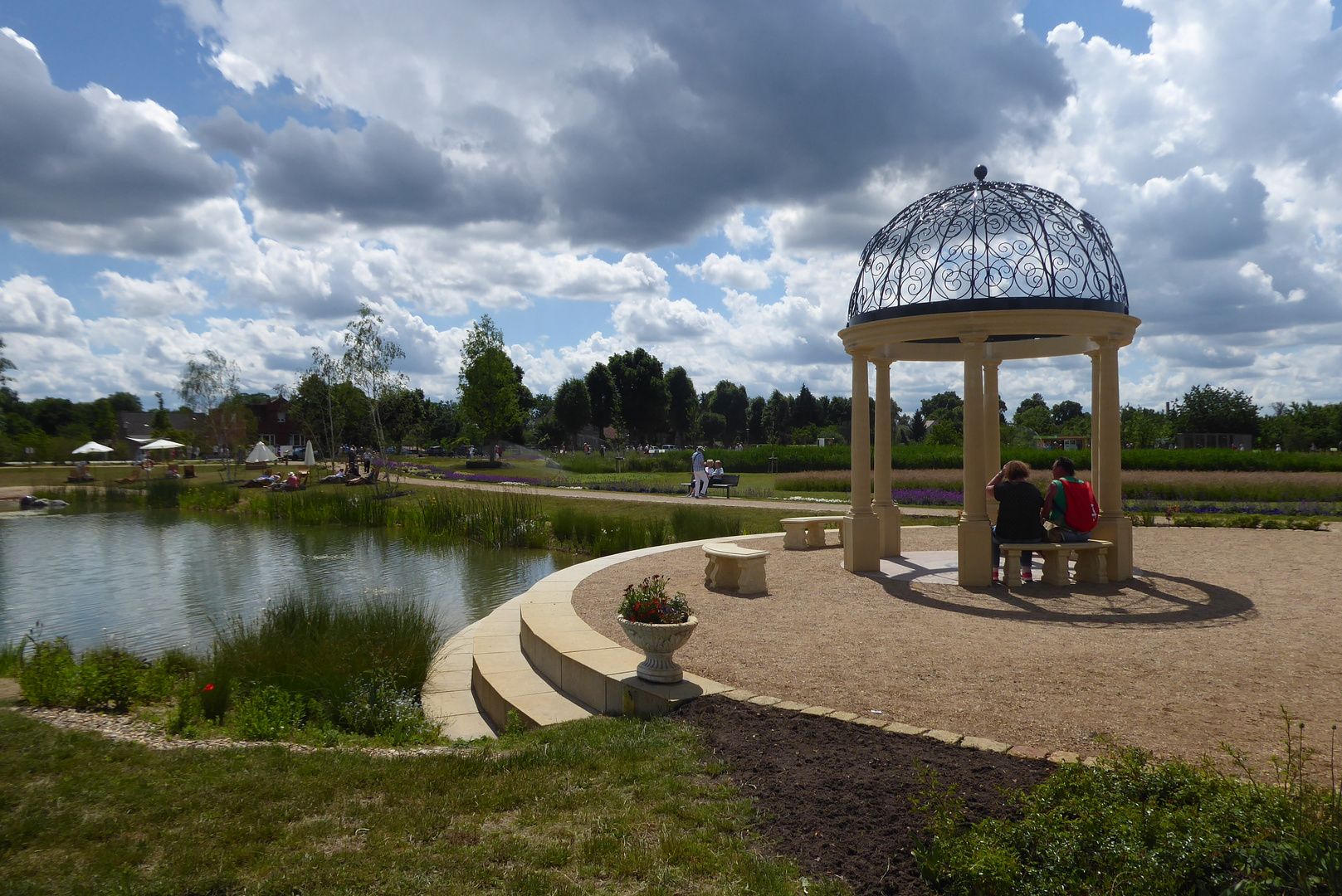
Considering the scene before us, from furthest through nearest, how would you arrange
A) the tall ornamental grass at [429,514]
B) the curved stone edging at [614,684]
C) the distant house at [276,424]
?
1. the distant house at [276,424]
2. the tall ornamental grass at [429,514]
3. the curved stone edging at [614,684]

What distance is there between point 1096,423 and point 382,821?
11.0m

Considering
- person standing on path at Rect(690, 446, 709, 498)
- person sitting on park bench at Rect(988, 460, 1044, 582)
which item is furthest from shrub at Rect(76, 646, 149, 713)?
person standing on path at Rect(690, 446, 709, 498)

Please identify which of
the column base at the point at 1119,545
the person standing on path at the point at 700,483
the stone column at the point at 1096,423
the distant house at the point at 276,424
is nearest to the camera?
the column base at the point at 1119,545

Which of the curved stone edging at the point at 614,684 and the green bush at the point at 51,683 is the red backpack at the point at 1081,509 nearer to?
the curved stone edging at the point at 614,684

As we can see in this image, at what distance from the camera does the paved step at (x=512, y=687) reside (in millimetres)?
5930

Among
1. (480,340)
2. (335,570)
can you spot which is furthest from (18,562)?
(480,340)

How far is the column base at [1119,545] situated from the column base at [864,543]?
2988 mm

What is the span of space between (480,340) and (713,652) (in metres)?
50.6

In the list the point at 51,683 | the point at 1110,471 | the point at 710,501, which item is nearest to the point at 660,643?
the point at 51,683

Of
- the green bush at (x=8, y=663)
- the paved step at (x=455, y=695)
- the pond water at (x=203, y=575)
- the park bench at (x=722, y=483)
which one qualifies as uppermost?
the park bench at (x=722, y=483)

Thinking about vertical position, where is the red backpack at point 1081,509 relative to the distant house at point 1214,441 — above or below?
below

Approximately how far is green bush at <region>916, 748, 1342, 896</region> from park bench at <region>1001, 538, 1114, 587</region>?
6376mm

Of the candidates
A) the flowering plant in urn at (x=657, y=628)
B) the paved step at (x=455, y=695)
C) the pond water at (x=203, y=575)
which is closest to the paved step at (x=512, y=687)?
the paved step at (x=455, y=695)

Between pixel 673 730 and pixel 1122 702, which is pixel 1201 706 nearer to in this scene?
pixel 1122 702
